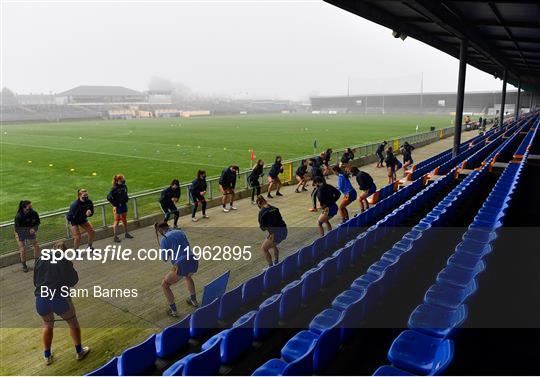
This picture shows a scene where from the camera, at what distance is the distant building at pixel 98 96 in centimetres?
14404

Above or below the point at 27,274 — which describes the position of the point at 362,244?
above

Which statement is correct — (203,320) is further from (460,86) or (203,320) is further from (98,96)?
(98,96)

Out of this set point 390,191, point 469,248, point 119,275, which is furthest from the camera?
point 390,191

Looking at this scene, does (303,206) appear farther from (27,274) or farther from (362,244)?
(27,274)

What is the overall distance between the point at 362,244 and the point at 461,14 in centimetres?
1074

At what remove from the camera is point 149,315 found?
6.66 meters

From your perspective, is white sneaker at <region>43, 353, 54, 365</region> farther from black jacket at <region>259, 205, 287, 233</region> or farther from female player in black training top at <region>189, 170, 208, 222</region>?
female player in black training top at <region>189, 170, 208, 222</region>

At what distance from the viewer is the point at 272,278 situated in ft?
19.7

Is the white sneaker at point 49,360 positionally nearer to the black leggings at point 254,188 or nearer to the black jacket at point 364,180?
the black jacket at point 364,180

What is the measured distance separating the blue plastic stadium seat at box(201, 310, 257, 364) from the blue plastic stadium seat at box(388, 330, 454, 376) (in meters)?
1.45

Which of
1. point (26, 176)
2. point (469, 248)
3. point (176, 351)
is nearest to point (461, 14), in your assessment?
point (469, 248)

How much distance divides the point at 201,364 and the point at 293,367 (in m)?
0.86

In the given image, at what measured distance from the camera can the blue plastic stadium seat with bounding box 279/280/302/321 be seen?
4.96 meters

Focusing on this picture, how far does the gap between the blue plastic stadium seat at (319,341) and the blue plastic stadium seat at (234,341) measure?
16.8 inches
